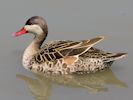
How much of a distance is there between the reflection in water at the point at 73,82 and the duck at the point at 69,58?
13 centimetres

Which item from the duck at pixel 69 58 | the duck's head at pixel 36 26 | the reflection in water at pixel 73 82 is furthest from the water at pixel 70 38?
the duck's head at pixel 36 26

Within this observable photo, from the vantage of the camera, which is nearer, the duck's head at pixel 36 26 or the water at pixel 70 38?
the water at pixel 70 38

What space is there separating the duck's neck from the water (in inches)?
Result: 9.5

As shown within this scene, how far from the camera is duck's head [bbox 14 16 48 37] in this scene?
888cm

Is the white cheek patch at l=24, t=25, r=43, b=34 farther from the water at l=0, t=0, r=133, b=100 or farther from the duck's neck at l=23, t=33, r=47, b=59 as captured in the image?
the water at l=0, t=0, r=133, b=100

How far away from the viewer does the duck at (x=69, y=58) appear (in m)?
8.77

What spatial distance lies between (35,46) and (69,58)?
2.36ft

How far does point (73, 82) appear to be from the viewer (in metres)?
8.53

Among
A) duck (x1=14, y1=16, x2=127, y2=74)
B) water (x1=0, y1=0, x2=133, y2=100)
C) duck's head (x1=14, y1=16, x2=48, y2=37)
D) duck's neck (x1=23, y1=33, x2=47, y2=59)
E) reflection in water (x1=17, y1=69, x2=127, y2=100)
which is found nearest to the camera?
water (x1=0, y1=0, x2=133, y2=100)

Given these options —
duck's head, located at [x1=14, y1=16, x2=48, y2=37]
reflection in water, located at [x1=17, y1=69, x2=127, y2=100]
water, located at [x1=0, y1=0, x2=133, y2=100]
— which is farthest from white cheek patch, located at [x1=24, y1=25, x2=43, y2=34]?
reflection in water, located at [x1=17, y1=69, x2=127, y2=100]

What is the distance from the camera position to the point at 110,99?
7.87 m

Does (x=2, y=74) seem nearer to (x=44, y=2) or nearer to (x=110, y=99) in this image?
(x=110, y=99)

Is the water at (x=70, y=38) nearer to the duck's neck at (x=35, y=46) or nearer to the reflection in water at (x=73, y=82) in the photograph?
the reflection in water at (x=73, y=82)

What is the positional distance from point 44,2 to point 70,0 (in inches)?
23.5
